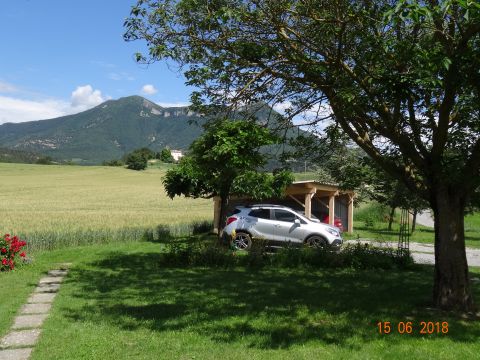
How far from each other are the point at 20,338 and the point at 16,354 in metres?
0.72

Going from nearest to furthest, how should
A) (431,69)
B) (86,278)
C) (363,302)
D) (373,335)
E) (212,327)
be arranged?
(431,69), (373,335), (212,327), (363,302), (86,278)

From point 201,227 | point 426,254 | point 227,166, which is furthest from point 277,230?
point 201,227

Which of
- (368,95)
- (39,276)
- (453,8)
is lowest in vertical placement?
(39,276)

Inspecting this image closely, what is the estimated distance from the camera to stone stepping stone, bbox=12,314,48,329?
7.05 meters

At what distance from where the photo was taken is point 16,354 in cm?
574

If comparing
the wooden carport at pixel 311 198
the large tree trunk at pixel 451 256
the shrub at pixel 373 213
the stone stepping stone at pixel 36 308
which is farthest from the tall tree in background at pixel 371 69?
the shrub at pixel 373 213

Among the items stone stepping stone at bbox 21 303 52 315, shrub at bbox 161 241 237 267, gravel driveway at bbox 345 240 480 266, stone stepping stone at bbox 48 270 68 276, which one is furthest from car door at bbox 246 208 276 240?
stone stepping stone at bbox 21 303 52 315

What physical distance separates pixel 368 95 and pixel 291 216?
34.6 feet

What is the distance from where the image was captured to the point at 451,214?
743 cm

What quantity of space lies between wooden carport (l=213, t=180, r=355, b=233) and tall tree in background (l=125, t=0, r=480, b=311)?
13789mm

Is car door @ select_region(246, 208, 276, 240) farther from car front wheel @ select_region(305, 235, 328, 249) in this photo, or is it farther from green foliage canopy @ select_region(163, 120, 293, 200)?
green foliage canopy @ select_region(163, 120, 293, 200)

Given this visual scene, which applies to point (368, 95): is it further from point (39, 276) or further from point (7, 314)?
point (39, 276)

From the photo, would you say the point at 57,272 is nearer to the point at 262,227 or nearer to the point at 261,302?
the point at 261,302

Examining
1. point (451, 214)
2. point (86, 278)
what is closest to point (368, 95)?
point (451, 214)
